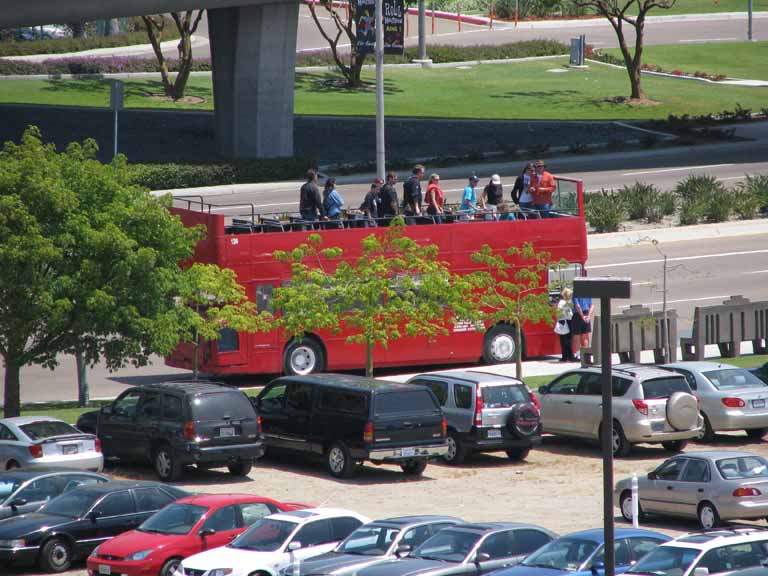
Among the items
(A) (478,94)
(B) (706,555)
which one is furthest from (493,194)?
(A) (478,94)

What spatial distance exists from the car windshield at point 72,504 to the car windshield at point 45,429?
152 inches

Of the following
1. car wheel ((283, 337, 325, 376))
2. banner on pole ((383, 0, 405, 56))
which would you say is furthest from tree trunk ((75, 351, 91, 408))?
banner on pole ((383, 0, 405, 56))

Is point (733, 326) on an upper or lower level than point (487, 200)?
lower

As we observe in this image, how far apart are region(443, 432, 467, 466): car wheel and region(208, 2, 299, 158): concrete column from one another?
103 ft

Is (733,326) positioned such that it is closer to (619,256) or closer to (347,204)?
(619,256)

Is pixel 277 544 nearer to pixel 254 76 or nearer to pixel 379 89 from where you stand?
pixel 379 89

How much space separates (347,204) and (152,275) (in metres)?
21.2

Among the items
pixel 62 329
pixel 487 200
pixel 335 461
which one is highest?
pixel 487 200

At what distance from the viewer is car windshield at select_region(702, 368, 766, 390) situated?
83.6ft

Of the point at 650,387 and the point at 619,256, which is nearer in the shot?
the point at 650,387

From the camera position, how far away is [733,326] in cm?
3275

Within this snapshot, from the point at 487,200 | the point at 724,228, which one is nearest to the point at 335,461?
the point at 487,200

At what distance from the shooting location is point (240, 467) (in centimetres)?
2411

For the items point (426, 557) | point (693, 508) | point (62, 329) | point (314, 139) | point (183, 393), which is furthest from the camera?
point (314, 139)
